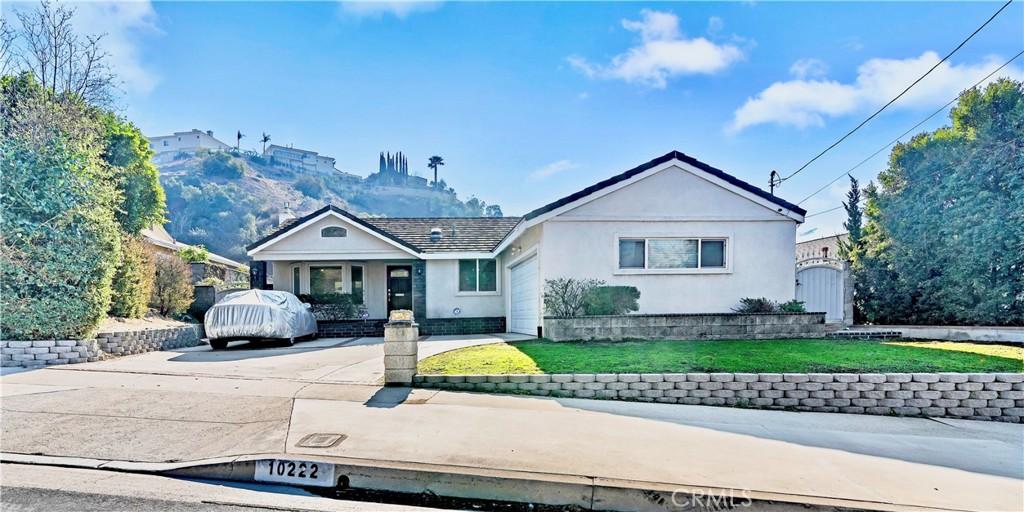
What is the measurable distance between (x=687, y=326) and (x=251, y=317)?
1053cm

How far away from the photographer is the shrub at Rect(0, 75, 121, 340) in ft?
28.1

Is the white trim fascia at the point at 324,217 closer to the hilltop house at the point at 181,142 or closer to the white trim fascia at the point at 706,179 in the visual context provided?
the white trim fascia at the point at 706,179

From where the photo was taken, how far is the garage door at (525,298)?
41.3ft

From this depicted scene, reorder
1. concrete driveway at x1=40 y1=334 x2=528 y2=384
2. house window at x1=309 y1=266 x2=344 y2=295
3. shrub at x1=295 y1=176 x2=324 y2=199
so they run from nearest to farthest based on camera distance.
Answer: concrete driveway at x1=40 y1=334 x2=528 y2=384 < house window at x1=309 y1=266 x2=344 y2=295 < shrub at x1=295 y1=176 x2=324 y2=199

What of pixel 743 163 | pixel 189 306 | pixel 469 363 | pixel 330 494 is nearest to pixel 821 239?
pixel 743 163

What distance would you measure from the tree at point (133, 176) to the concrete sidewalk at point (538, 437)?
32.2ft

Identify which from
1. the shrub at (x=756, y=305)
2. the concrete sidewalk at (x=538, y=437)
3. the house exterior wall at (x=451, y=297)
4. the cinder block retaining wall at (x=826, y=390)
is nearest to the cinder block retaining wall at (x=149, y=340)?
the concrete sidewalk at (x=538, y=437)

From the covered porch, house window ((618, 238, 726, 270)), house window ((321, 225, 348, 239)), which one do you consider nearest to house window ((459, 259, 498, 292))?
the covered porch

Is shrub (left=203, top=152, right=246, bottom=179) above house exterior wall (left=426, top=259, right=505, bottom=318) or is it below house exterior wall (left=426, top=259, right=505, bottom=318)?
above

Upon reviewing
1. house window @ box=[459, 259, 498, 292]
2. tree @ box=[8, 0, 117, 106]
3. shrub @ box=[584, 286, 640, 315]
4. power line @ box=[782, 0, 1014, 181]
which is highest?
tree @ box=[8, 0, 117, 106]

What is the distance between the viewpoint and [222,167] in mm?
85375

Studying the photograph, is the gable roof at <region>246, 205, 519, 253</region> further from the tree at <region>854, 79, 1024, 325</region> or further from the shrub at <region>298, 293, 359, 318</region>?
the tree at <region>854, 79, 1024, 325</region>

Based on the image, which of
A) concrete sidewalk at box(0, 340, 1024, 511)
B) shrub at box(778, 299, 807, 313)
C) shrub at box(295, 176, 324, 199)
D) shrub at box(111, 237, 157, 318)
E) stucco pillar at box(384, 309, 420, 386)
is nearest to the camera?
concrete sidewalk at box(0, 340, 1024, 511)

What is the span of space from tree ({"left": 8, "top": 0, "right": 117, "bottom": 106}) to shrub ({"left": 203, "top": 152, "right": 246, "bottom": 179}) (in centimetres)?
8196
